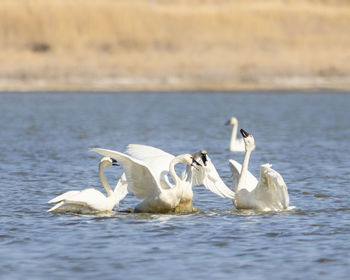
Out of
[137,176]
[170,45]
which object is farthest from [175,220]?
[170,45]

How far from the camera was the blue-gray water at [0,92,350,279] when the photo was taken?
8.40 metres

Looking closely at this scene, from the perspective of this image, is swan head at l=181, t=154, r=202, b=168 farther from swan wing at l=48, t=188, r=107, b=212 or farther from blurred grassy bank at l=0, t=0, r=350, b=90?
blurred grassy bank at l=0, t=0, r=350, b=90

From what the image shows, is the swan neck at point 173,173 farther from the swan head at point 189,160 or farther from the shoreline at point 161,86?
the shoreline at point 161,86

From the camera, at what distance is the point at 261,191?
11391 mm

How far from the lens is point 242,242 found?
9.47 m

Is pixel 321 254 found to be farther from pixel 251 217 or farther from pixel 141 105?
pixel 141 105

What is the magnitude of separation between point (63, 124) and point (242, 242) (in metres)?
20.2

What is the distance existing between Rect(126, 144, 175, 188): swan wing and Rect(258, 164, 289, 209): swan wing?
1.21 metres

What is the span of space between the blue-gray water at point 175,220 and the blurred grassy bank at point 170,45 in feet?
92.9

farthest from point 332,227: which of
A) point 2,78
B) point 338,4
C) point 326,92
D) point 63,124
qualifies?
point 338,4

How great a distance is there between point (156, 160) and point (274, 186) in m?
1.64

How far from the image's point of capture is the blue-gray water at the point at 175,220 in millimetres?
8398

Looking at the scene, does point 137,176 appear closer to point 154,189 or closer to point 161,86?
point 154,189

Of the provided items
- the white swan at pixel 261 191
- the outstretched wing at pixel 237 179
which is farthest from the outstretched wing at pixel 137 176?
the outstretched wing at pixel 237 179
